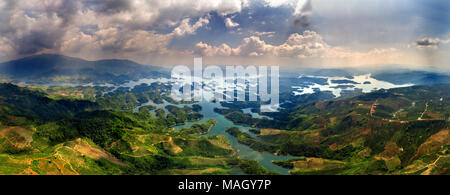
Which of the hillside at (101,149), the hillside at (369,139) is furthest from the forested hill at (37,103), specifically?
the hillside at (369,139)

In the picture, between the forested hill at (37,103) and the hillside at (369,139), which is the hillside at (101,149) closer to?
the forested hill at (37,103)

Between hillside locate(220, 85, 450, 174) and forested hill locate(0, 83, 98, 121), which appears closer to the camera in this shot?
hillside locate(220, 85, 450, 174)

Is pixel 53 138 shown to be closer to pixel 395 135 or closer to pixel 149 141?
pixel 149 141

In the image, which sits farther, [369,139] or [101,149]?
[369,139]

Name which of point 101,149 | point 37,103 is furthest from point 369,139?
point 37,103

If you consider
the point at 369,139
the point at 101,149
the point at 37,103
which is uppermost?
the point at 37,103

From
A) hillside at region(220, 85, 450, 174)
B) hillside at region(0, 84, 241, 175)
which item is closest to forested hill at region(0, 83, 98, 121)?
hillside at region(0, 84, 241, 175)

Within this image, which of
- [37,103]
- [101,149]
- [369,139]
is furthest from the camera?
[37,103]

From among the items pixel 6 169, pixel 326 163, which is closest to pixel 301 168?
pixel 326 163

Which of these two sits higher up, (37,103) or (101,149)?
(37,103)

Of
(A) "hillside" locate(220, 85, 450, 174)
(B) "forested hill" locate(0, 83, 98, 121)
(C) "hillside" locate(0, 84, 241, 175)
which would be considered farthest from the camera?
(B) "forested hill" locate(0, 83, 98, 121)

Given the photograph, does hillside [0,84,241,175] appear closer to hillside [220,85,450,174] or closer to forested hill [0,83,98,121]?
forested hill [0,83,98,121]

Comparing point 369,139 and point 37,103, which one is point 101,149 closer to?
point 369,139
